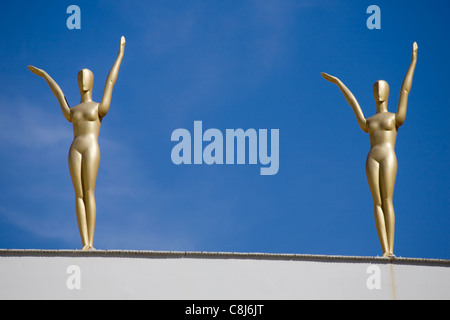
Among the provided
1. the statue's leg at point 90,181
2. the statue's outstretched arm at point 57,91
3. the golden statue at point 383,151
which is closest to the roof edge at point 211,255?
the golden statue at point 383,151

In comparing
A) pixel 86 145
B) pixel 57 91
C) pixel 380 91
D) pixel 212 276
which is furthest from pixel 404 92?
pixel 57 91

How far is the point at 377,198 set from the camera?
1196 cm

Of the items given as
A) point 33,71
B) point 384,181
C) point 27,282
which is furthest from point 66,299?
point 384,181

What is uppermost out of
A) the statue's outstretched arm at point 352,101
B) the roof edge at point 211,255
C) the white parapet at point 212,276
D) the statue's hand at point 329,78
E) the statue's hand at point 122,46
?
the statue's hand at point 122,46

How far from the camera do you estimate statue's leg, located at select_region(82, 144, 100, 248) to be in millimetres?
11805

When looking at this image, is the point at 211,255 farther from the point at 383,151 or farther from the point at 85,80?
the point at 85,80

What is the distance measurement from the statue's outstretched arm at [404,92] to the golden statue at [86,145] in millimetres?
4632

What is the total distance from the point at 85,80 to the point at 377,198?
5.08 m

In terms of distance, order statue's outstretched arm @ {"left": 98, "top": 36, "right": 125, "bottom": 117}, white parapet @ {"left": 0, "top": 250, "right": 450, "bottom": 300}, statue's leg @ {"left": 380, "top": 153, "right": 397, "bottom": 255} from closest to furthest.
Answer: white parapet @ {"left": 0, "top": 250, "right": 450, "bottom": 300}
statue's leg @ {"left": 380, "top": 153, "right": 397, "bottom": 255}
statue's outstretched arm @ {"left": 98, "top": 36, "right": 125, "bottom": 117}

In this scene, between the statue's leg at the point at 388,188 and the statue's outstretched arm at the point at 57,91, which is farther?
the statue's outstretched arm at the point at 57,91

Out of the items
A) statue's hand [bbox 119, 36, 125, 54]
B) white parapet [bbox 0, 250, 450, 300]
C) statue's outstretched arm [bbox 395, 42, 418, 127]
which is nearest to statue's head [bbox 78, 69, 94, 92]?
statue's hand [bbox 119, 36, 125, 54]

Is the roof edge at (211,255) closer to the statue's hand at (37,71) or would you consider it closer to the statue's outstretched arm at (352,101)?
the statue's outstretched arm at (352,101)

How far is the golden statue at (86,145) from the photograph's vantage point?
38.8 ft

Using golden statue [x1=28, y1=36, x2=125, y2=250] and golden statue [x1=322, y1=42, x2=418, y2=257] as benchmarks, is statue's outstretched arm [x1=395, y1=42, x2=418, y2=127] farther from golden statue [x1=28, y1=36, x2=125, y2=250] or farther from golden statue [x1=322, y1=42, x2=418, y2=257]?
golden statue [x1=28, y1=36, x2=125, y2=250]
